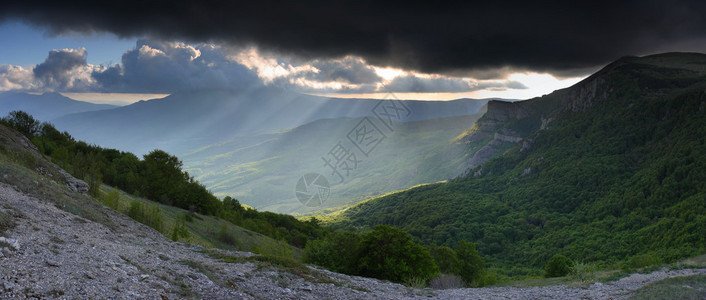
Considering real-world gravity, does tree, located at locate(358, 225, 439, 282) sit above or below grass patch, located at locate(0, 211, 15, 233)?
below

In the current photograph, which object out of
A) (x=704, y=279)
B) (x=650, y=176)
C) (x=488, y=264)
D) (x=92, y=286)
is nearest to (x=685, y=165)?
(x=650, y=176)

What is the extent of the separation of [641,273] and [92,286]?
40206 mm

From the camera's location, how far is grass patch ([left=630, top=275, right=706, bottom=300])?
16.8 meters

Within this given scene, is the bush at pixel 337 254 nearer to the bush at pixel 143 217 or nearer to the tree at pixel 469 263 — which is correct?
the bush at pixel 143 217

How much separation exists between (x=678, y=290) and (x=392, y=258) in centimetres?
2507

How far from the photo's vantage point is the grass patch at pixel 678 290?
16766 millimetres

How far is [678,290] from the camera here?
17.8 meters

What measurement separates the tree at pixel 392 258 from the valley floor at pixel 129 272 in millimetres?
11960

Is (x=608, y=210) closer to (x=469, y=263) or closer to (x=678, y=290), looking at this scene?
(x=469, y=263)

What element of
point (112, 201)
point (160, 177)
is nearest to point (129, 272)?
point (112, 201)

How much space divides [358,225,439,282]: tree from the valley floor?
12.0 m

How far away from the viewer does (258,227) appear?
82.2 m

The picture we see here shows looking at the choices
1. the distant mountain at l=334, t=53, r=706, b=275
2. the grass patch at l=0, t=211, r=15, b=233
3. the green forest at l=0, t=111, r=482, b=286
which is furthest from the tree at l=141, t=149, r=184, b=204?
the distant mountain at l=334, t=53, r=706, b=275

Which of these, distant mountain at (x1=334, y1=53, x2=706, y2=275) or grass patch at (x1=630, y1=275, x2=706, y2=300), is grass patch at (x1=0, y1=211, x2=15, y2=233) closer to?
grass patch at (x1=630, y1=275, x2=706, y2=300)
